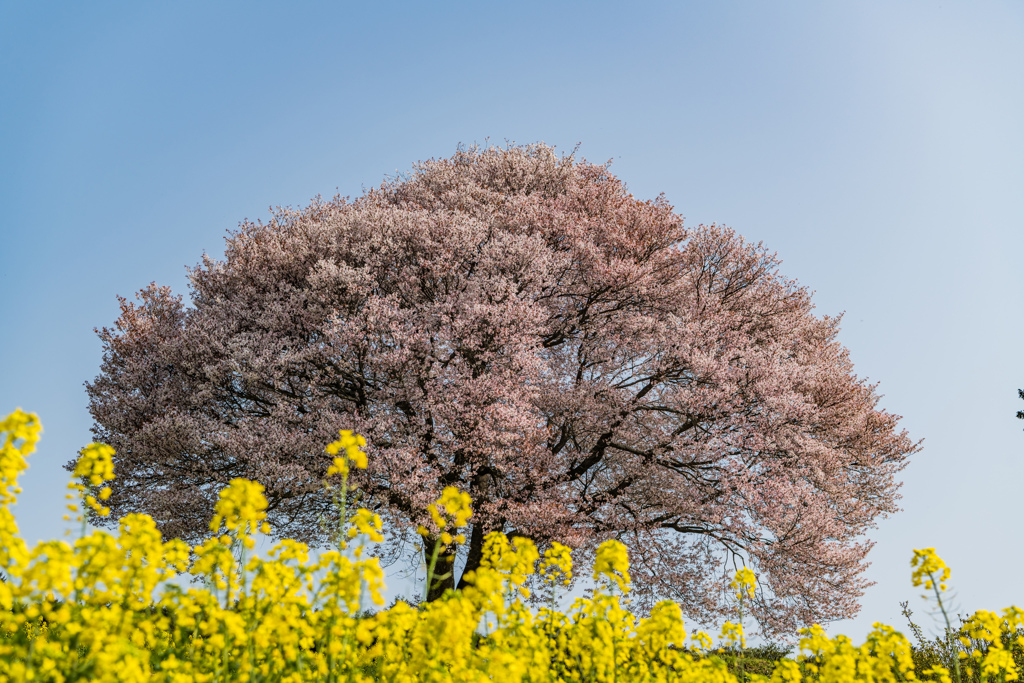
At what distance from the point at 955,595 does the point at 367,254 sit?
13.3 metres

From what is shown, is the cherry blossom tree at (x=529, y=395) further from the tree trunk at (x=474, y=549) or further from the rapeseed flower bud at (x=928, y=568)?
the rapeseed flower bud at (x=928, y=568)

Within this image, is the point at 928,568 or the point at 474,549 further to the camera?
the point at 474,549

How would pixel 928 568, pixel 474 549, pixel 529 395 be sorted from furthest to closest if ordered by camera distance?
1. pixel 474 549
2. pixel 529 395
3. pixel 928 568

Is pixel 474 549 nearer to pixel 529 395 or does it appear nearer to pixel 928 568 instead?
pixel 529 395

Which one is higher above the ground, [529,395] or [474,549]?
[529,395]

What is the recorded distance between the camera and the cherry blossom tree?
14914mm

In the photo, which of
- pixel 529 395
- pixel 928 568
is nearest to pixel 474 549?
pixel 529 395

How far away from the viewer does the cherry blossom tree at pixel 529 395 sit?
14.9m

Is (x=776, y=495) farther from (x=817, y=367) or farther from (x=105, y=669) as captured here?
(x=105, y=669)

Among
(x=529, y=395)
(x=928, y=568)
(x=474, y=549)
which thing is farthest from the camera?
(x=474, y=549)

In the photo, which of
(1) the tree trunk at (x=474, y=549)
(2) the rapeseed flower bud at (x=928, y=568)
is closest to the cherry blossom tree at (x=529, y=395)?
(1) the tree trunk at (x=474, y=549)

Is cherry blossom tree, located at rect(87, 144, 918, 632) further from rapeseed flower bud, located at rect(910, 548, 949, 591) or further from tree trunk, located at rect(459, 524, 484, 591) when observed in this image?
rapeseed flower bud, located at rect(910, 548, 949, 591)

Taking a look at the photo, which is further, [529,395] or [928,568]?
[529,395]

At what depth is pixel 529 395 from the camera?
14.9 metres
